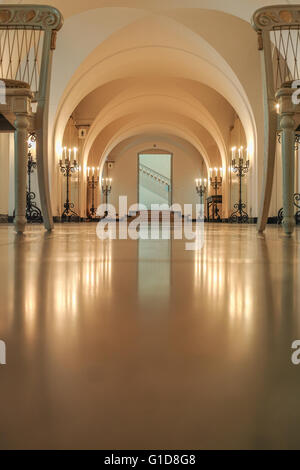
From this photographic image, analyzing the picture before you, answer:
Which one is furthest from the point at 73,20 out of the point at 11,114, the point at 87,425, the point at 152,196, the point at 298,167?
the point at 152,196

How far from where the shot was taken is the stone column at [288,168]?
1.92m

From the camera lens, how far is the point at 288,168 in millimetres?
1936

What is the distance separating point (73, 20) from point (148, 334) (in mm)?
6564

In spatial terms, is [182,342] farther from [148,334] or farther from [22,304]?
[22,304]

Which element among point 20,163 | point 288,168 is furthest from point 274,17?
point 20,163

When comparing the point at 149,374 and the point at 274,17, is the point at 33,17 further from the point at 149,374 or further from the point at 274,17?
the point at 149,374

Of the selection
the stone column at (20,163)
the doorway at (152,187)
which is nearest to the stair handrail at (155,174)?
the doorway at (152,187)

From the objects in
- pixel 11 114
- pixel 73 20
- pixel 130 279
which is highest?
pixel 73 20

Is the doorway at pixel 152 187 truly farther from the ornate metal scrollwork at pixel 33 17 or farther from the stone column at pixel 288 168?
the stone column at pixel 288 168

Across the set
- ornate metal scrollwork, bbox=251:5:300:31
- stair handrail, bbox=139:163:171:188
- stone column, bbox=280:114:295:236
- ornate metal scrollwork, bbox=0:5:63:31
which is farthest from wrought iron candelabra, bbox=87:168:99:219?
stone column, bbox=280:114:295:236

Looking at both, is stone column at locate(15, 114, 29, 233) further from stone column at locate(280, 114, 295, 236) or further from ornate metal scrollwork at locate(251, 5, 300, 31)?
ornate metal scrollwork at locate(251, 5, 300, 31)

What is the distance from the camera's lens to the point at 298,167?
19.1 ft

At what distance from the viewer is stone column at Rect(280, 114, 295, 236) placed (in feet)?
6.31

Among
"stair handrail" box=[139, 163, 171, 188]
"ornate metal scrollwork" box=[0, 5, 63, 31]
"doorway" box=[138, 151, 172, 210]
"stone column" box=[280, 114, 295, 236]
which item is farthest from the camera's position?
"stair handrail" box=[139, 163, 171, 188]
